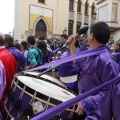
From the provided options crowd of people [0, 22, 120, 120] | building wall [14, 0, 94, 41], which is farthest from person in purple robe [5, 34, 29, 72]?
building wall [14, 0, 94, 41]

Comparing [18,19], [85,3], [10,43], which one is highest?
[85,3]

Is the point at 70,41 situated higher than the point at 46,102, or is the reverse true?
the point at 70,41

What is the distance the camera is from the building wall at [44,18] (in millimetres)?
21984

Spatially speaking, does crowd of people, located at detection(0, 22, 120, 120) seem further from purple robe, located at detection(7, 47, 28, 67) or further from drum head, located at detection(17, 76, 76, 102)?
drum head, located at detection(17, 76, 76, 102)

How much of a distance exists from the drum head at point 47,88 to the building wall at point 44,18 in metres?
19.5

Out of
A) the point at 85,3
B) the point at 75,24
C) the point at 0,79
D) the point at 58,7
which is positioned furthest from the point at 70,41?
the point at 85,3

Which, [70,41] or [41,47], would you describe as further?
[41,47]

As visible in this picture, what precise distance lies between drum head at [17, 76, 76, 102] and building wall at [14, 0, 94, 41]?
64.1ft

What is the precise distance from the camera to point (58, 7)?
25.4 meters

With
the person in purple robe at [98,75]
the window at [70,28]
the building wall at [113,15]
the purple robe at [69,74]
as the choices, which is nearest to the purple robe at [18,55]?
the purple robe at [69,74]

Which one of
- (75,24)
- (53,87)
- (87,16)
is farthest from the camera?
(87,16)

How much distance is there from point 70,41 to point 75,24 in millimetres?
25086

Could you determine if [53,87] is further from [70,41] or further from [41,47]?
[41,47]

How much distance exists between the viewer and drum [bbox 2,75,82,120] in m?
2.16
